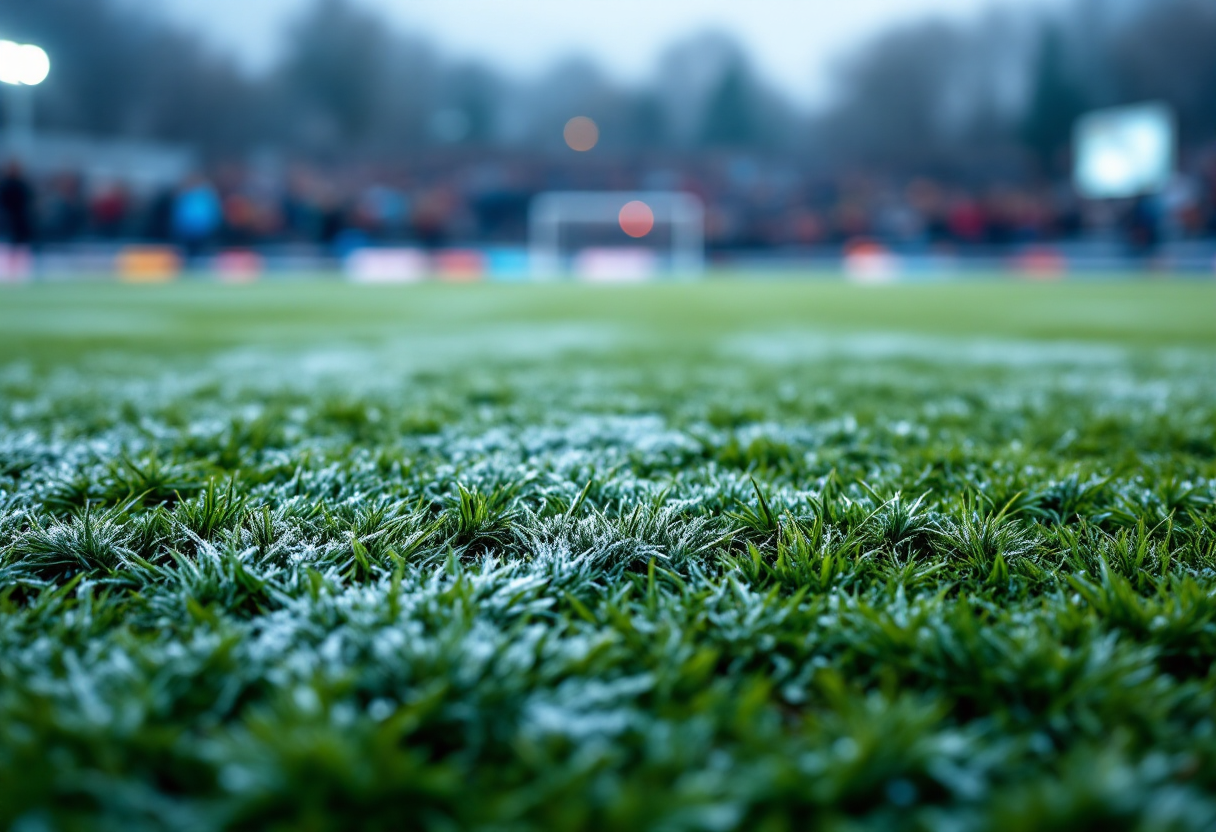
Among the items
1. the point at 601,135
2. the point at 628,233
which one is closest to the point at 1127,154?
the point at 628,233

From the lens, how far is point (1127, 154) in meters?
31.7

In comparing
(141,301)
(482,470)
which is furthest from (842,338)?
(141,301)

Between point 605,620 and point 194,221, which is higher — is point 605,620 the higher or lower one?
the lower one

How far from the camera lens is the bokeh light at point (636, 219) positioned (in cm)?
3166

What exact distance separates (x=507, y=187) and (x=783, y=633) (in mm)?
44770

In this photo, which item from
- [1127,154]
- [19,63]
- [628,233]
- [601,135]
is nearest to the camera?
[19,63]

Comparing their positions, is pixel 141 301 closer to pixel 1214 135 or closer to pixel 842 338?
pixel 842 338

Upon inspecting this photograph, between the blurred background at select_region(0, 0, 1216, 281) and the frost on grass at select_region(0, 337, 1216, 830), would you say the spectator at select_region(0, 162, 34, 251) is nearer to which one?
the blurred background at select_region(0, 0, 1216, 281)

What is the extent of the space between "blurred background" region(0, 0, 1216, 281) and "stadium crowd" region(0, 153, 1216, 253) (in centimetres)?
18

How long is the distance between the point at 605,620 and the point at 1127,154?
3820cm

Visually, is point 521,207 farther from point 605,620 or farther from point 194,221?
point 605,620

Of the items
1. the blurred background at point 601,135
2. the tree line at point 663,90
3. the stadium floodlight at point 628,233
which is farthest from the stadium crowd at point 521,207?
the tree line at point 663,90

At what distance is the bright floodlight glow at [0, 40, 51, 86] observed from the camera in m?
6.25

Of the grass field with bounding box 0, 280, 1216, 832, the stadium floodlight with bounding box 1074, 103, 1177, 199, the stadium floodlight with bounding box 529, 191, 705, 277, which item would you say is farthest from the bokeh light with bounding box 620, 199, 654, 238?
the grass field with bounding box 0, 280, 1216, 832
